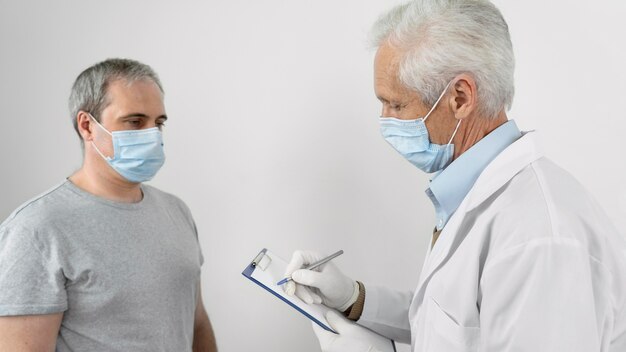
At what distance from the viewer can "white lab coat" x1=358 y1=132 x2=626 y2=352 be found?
0.77 m

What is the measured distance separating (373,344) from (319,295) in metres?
0.18

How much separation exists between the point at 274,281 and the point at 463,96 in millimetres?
575

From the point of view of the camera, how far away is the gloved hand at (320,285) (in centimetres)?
129

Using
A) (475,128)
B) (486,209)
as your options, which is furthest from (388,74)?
(486,209)

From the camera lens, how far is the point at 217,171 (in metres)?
1.76

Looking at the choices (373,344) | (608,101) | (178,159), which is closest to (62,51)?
(178,159)

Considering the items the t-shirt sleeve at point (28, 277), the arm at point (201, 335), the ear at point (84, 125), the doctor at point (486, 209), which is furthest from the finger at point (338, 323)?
the ear at point (84, 125)

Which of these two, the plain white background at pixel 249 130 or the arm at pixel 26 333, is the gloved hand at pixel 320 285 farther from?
the arm at pixel 26 333

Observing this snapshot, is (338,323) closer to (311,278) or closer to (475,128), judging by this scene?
(311,278)

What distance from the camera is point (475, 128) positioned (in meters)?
1.01

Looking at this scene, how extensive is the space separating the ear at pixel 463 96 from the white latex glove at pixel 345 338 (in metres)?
0.55

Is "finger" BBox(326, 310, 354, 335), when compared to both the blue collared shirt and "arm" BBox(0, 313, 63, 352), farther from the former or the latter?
"arm" BBox(0, 313, 63, 352)

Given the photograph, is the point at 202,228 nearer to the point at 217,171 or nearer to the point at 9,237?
the point at 217,171

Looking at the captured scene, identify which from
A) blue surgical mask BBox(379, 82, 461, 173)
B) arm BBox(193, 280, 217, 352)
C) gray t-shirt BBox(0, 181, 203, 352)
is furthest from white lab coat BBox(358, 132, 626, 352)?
arm BBox(193, 280, 217, 352)
